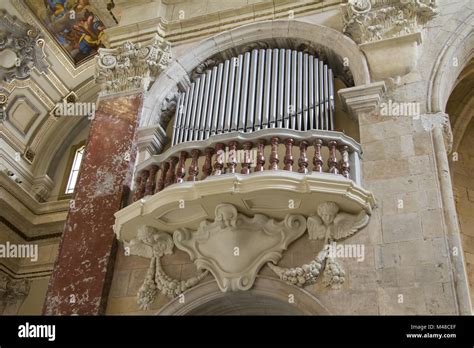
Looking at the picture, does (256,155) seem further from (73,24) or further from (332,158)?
(73,24)

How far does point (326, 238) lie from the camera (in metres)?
6.04

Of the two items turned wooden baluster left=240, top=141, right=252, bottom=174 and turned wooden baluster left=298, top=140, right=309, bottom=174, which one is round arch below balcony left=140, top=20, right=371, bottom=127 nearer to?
turned wooden baluster left=298, top=140, right=309, bottom=174

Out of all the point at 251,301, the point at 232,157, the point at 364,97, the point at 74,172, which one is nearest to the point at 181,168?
the point at 232,157

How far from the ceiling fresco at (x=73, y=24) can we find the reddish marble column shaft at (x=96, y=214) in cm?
485

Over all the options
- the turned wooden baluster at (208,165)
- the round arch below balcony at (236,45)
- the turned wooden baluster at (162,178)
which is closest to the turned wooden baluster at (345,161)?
the turned wooden baluster at (208,165)

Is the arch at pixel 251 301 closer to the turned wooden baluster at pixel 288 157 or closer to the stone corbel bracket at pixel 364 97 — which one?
the turned wooden baluster at pixel 288 157

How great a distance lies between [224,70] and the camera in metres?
8.12

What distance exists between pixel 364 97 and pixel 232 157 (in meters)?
1.93

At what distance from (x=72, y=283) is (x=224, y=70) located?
143 inches

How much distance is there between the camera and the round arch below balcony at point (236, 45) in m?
7.78

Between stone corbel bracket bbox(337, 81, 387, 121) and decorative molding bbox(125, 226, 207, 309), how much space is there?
2.76m

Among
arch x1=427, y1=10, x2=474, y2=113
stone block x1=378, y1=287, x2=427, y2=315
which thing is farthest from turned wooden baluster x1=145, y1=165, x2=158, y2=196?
arch x1=427, y1=10, x2=474, y2=113
